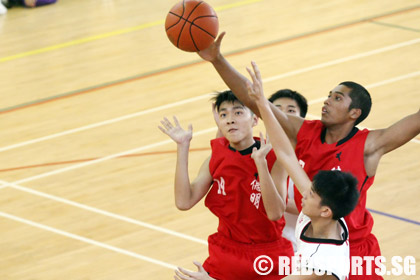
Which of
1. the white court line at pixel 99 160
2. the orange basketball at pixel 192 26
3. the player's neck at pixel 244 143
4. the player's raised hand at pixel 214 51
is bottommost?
the white court line at pixel 99 160

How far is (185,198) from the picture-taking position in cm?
495

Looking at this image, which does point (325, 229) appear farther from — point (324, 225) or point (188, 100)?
point (188, 100)

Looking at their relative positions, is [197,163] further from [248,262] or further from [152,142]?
[248,262]

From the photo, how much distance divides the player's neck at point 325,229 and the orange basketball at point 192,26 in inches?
58.7

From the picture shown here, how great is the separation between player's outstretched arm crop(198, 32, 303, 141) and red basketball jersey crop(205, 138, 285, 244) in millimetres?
200

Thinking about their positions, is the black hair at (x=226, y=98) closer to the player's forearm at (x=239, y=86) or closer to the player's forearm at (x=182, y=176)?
the player's forearm at (x=239, y=86)

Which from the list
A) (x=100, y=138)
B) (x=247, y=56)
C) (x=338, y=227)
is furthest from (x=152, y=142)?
(x=338, y=227)

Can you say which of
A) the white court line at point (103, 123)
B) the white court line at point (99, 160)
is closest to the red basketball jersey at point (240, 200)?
the white court line at point (99, 160)

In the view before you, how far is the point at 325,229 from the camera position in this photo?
4.32m

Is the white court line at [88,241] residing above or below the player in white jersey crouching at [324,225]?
below

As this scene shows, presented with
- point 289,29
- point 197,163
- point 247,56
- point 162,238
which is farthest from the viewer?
point 289,29

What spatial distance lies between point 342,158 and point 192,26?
1.33m

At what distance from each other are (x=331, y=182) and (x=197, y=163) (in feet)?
14.4

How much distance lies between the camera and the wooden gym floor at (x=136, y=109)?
7125 millimetres
